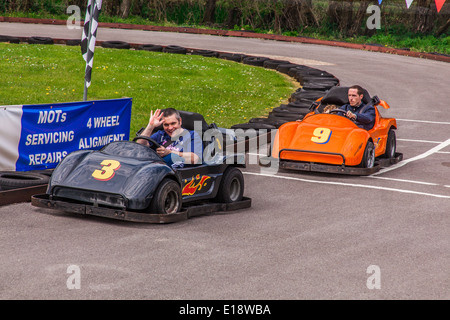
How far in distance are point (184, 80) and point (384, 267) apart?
50.3ft

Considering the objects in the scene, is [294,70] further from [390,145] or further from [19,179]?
[19,179]

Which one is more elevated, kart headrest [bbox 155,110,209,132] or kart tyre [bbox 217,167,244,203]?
kart headrest [bbox 155,110,209,132]

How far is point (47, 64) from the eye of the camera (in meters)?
22.1

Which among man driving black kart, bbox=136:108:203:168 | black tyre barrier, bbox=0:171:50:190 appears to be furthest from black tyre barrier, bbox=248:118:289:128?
black tyre barrier, bbox=0:171:50:190

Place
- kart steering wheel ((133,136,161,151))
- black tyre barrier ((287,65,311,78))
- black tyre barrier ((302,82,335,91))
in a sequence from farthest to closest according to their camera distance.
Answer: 1. black tyre barrier ((287,65,311,78))
2. black tyre barrier ((302,82,335,91))
3. kart steering wheel ((133,136,161,151))

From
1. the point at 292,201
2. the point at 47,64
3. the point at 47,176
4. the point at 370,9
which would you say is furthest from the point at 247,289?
the point at 370,9

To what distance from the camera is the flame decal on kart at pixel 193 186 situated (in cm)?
814

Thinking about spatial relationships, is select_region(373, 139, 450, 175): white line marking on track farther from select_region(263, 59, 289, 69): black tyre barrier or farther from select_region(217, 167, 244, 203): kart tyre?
select_region(263, 59, 289, 69): black tyre barrier

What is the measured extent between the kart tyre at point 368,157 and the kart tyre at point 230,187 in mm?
2741

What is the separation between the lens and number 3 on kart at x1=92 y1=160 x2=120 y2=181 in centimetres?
752

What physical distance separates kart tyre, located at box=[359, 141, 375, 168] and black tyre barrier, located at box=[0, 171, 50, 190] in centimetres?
483

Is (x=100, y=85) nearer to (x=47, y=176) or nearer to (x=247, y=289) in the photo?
(x=47, y=176)

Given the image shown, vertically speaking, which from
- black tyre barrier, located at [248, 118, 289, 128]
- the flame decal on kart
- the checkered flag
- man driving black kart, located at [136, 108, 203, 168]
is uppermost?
the checkered flag

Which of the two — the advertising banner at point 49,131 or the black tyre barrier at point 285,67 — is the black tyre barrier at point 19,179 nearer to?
the advertising banner at point 49,131
